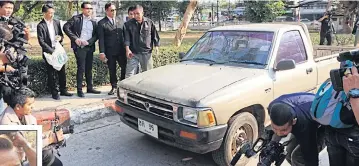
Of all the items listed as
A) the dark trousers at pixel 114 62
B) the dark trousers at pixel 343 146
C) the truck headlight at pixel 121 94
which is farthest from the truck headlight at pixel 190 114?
the dark trousers at pixel 114 62

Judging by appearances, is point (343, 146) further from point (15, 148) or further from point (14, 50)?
point (14, 50)

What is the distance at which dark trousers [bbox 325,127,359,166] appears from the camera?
7.66 ft

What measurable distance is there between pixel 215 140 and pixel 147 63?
2.95 metres

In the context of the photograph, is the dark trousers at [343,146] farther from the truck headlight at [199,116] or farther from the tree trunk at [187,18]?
the tree trunk at [187,18]

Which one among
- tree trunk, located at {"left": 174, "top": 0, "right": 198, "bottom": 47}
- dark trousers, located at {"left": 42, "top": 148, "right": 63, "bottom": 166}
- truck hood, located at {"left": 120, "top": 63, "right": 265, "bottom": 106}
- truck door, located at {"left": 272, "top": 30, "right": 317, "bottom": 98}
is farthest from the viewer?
tree trunk, located at {"left": 174, "top": 0, "right": 198, "bottom": 47}

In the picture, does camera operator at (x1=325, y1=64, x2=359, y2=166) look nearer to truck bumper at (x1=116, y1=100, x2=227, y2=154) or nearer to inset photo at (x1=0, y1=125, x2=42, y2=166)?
truck bumper at (x1=116, y1=100, x2=227, y2=154)

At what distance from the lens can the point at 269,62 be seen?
4195 mm

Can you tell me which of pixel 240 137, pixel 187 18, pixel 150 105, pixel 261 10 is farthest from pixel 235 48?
pixel 261 10

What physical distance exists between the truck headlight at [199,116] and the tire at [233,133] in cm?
27

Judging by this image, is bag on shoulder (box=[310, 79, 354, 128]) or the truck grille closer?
bag on shoulder (box=[310, 79, 354, 128])

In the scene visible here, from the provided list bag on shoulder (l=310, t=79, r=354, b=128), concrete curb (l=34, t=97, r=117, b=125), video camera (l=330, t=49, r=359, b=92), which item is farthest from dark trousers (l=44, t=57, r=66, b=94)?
video camera (l=330, t=49, r=359, b=92)

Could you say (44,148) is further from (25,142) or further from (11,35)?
(11,35)

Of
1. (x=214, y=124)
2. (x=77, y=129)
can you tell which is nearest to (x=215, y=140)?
(x=214, y=124)

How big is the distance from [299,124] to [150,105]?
1745 mm
